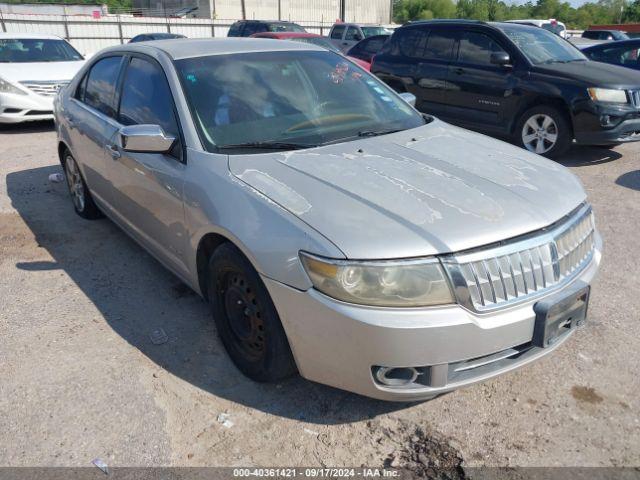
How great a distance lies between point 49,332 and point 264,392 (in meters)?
1.52

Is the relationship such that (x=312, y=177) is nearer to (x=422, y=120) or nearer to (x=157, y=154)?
(x=157, y=154)

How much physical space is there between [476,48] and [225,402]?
22.3ft

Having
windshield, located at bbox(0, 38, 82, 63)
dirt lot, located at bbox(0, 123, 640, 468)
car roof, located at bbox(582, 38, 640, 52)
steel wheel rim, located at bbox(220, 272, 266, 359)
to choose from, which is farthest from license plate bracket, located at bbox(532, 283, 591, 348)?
windshield, located at bbox(0, 38, 82, 63)

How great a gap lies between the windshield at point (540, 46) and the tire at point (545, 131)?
2.45 ft

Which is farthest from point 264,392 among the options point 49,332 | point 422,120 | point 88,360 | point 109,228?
point 109,228

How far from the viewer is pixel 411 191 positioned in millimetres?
2670

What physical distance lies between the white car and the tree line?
5783 cm

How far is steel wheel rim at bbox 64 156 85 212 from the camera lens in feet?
17.1

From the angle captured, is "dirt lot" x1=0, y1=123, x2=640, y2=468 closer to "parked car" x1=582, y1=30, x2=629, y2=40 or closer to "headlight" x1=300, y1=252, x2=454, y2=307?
"headlight" x1=300, y1=252, x2=454, y2=307

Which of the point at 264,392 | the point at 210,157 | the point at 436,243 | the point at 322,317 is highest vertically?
the point at 210,157

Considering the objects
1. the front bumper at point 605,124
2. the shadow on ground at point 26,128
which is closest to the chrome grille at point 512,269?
the front bumper at point 605,124

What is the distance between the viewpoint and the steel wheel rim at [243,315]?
2742 millimetres

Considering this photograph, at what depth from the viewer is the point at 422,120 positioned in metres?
3.94

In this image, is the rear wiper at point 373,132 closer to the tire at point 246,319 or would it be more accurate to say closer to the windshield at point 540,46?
the tire at point 246,319
